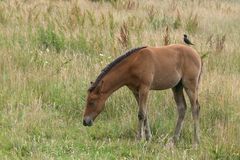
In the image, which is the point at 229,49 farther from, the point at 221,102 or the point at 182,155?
the point at 182,155

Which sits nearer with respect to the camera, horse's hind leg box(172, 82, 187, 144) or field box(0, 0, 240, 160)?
field box(0, 0, 240, 160)

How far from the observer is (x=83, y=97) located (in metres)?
7.10

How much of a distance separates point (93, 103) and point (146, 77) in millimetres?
715

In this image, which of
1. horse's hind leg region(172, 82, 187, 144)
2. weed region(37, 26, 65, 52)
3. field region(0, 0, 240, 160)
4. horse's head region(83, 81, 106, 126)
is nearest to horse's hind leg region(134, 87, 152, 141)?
field region(0, 0, 240, 160)

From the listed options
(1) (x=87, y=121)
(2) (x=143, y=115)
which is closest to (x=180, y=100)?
(2) (x=143, y=115)

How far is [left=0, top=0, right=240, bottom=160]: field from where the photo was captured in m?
5.56

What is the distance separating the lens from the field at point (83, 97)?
5.56 m

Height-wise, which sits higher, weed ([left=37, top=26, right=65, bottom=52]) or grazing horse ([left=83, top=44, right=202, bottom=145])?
grazing horse ([left=83, top=44, right=202, bottom=145])

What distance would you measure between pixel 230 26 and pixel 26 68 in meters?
8.07

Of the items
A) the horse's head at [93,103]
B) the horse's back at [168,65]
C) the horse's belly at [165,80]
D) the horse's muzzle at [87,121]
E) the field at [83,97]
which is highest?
the horse's back at [168,65]

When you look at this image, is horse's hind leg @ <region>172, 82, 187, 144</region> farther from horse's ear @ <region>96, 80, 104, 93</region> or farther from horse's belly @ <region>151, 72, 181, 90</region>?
horse's ear @ <region>96, 80, 104, 93</region>

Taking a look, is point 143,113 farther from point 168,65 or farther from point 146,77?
point 168,65

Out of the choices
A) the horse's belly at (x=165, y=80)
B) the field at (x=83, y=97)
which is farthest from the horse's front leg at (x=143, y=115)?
the horse's belly at (x=165, y=80)

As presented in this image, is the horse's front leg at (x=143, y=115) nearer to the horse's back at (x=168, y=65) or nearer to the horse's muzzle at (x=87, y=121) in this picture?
the horse's back at (x=168, y=65)
